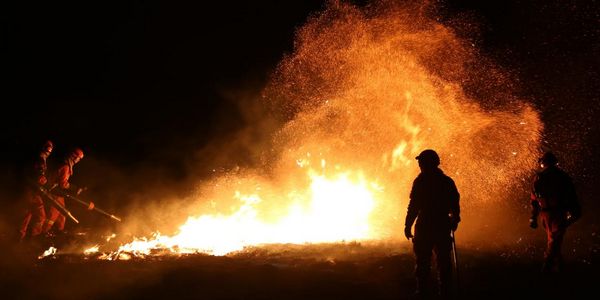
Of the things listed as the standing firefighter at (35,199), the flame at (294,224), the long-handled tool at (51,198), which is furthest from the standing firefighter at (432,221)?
the standing firefighter at (35,199)

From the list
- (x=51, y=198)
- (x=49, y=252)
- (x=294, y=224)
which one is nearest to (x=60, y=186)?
(x=51, y=198)

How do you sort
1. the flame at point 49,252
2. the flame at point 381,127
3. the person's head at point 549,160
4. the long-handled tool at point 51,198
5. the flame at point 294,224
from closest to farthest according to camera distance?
1. the person's head at point 549,160
2. the flame at point 49,252
3. the flame at point 294,224
4. the long-handled tool at point 51,198
5. the flame at point 381,127

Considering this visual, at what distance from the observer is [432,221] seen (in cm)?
627

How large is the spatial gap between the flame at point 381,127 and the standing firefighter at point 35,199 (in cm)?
333

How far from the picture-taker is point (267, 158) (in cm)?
1997

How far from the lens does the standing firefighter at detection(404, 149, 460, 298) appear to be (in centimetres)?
618

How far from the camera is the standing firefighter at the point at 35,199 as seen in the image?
11.2m

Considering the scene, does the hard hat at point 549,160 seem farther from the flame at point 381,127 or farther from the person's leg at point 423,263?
the flame at point 381,127

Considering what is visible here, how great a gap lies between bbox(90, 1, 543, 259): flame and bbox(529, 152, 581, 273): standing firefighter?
17.2ft

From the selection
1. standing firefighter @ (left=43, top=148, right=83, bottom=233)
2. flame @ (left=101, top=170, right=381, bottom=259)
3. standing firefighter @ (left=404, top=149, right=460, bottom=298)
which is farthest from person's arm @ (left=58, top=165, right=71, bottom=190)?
standing firefighter @ (left=404, top=149, right=460, bottom=298)

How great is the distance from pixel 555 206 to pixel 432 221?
2.87 meters

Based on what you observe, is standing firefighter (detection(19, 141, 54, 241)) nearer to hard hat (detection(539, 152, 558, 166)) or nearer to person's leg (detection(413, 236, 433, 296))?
person's leg (detection(413, 236, 433, 296))

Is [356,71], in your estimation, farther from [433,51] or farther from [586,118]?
[586,118]

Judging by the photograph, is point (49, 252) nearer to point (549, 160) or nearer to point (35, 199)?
point (35, 199)
